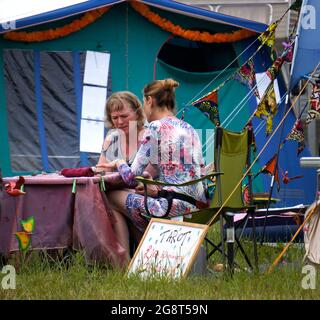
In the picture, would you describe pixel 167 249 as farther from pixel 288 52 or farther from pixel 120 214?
pixel 288 52

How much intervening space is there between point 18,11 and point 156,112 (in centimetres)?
407

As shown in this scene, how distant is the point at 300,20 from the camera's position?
5.36 m

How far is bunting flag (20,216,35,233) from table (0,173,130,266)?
0.02m

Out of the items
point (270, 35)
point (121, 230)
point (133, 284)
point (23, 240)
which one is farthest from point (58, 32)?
point (133, 284)

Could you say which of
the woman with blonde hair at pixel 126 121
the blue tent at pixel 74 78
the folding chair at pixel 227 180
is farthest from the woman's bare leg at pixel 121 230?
the blue tent at pixel 74 78

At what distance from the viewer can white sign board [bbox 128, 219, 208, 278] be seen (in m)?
4.34

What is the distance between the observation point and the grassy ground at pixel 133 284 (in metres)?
3.94

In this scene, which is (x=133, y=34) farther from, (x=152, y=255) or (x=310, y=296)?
(x=310, y=296)

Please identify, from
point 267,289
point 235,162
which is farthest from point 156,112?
point 267,289

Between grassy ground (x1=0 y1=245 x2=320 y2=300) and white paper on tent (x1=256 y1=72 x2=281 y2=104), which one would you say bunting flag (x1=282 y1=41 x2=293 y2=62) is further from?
grassy ground (x1=0 y1=245 x2=320 y2=300)

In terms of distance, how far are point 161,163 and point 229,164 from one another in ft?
1.33

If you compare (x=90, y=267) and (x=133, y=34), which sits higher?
(x=133, y=34)

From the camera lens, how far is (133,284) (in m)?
4.15

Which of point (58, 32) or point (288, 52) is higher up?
point (58, 32)
